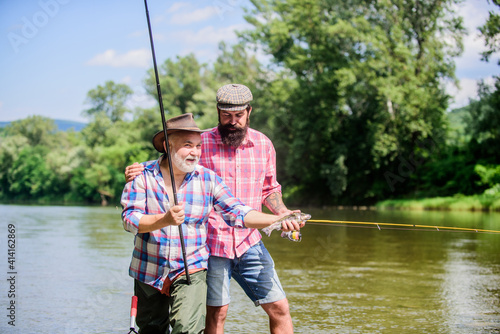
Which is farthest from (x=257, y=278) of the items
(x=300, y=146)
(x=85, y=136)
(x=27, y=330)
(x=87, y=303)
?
(x=85, y=136)

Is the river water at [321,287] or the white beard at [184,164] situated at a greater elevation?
the white beard at [184,164]

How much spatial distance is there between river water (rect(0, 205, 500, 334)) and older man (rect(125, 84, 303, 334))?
65.1 inches

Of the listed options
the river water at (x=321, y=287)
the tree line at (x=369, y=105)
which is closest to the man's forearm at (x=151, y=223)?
the river water at (x=321, y=287)

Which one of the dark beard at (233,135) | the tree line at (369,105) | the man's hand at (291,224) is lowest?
the man's hand at (291,224)

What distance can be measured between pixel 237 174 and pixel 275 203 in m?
0.42

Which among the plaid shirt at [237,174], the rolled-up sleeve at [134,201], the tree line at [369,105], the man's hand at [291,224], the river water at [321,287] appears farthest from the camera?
the tree line at [369,105]

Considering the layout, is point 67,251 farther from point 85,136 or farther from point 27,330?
point 85,136

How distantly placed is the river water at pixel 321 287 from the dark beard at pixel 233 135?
232 cm

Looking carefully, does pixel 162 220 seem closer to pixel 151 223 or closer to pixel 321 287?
pixel 151 223

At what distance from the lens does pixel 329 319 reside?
20.7 ft

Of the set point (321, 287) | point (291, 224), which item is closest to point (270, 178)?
point (291, 224)

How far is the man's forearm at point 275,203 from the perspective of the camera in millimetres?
4527

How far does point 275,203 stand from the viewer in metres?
4.59

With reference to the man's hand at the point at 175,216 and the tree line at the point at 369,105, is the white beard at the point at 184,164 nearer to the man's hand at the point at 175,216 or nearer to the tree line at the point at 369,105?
the man's hand at the point at 175,216
